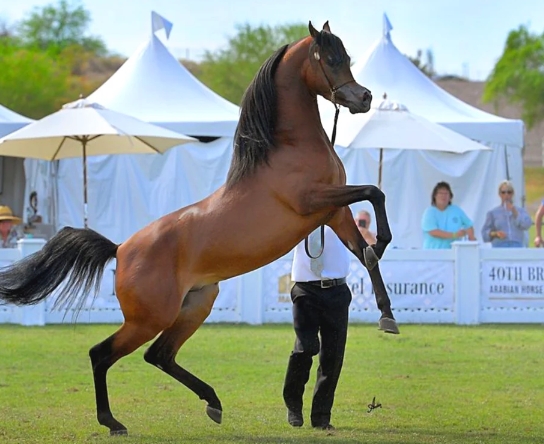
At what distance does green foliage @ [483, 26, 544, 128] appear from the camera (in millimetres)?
64812

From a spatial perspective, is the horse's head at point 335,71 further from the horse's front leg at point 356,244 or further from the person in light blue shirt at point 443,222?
the person in light blue shirt at point 443,222

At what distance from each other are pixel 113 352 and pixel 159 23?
569 inches

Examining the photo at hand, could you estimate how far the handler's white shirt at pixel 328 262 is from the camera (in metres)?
7.48

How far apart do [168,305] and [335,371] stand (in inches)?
54.0

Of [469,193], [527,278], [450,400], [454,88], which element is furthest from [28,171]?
[454,88]

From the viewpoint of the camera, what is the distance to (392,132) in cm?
1451

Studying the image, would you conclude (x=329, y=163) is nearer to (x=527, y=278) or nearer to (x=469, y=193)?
(x=527, y=278)

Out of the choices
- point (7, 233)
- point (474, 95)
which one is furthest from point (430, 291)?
point (474, 95)

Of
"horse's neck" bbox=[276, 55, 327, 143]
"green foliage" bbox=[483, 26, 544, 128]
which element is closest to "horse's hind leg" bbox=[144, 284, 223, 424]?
"horse's neck" bbox=[276, 55, 327, 143]

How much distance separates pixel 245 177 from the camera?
6797 mm

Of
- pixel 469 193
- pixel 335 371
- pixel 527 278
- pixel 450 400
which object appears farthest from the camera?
pixel 469 193

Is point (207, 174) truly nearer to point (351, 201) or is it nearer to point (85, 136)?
point (85, 136)

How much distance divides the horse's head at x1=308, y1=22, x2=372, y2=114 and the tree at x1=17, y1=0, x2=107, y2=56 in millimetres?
71205

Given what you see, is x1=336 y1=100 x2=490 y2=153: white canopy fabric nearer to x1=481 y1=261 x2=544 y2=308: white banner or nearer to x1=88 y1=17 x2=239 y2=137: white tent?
x1=481 y1=261 x2=544 y2=308: white banner
